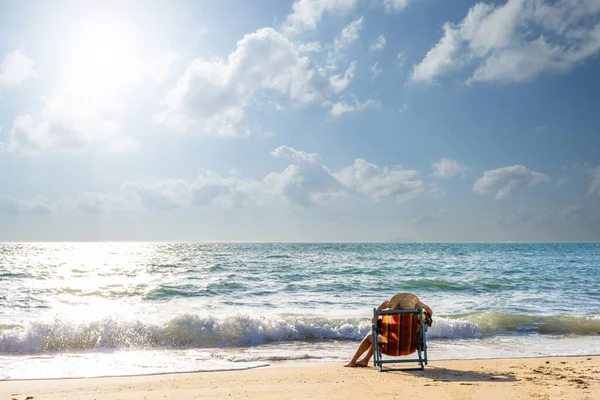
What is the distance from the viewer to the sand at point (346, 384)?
542 cm

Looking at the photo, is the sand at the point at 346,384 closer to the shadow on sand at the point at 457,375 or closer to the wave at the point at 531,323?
the shadow on sand at the point at 457,375

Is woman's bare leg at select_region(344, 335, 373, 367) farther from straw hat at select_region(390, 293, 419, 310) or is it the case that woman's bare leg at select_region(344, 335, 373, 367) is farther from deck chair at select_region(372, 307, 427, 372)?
straw hat at select_region(390, 293, 419, 310)

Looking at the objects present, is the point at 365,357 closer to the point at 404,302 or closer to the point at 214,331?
the point at 404,302

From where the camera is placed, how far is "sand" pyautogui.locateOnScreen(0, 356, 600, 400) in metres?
5.42

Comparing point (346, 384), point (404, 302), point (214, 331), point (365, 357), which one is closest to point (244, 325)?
point (214, 331)

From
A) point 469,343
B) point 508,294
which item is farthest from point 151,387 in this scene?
point 508,294

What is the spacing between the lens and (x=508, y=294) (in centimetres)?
1861

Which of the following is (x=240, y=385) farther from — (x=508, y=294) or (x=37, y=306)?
(x=508, y=294)

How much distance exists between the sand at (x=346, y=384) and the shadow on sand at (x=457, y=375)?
0.04 feet

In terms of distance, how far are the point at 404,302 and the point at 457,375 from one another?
4.11 ft

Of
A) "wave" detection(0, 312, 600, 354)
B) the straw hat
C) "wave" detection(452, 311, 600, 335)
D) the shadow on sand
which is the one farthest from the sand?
"wave" detection(452, 311, 600, 335)

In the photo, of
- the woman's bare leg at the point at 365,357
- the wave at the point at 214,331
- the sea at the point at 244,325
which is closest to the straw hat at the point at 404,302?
the woman's bare leg at the point at 365,357

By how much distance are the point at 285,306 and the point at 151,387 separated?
9.32 m

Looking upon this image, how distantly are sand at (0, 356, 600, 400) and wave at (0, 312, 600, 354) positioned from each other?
3293 mm
